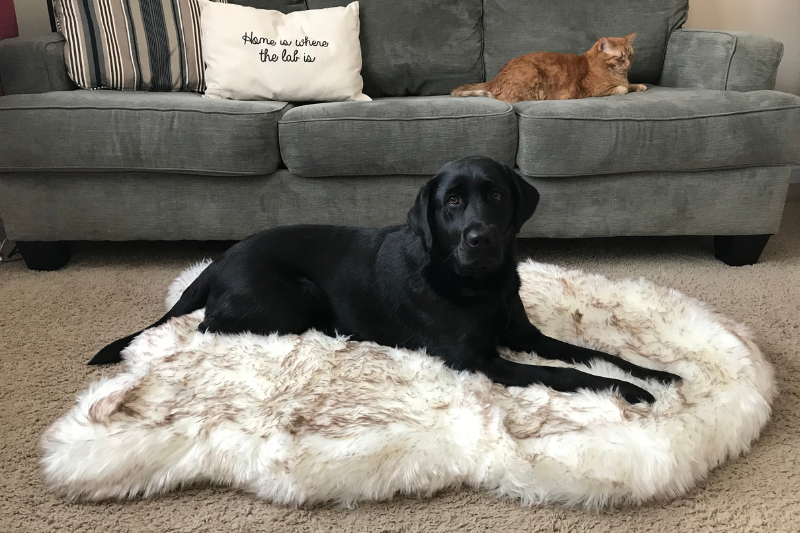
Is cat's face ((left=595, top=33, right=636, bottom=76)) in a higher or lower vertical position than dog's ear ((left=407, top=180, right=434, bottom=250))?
higher

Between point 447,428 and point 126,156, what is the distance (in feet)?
5.12

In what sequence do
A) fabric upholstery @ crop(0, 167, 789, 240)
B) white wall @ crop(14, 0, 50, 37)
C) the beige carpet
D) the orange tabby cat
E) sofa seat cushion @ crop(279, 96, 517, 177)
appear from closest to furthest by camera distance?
the beige carpet < sofa seat cushion @ crop(279, 96, 517, 177) < fabric upholstery @ crop(0, 167, 789, 240) < the orange tabby cat < white wall @ crop(14, 0, 50, 37)

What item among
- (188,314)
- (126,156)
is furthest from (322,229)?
(126,156)

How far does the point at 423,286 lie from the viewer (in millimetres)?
1504

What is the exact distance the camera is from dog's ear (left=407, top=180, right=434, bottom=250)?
1.44 m

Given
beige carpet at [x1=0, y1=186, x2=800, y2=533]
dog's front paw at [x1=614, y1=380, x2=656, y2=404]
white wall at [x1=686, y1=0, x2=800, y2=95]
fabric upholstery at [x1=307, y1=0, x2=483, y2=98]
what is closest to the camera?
beige carpet at [x1=0, y1=186, x2=800, y2=533]

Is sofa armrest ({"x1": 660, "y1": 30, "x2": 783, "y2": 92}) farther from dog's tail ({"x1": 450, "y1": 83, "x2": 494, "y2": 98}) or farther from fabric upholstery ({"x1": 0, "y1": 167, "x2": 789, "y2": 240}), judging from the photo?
dog's tail ({"x1": 450, "y1": 83, "x2": 494, "y2": 98})

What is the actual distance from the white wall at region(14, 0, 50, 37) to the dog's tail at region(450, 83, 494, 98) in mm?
2213

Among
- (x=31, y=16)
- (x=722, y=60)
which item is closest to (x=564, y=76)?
(x=722, y=60)

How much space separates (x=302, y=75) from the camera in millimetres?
2477

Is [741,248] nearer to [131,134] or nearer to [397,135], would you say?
[397,135]

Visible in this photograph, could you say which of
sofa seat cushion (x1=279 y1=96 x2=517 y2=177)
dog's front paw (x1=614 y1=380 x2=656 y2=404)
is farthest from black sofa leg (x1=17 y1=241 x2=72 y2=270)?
dog's front paw (x1=614 y1=380 x2=656 y2=404)

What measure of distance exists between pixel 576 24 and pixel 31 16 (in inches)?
110

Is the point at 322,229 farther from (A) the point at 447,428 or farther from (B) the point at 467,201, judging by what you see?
(A) the point at 447,428
